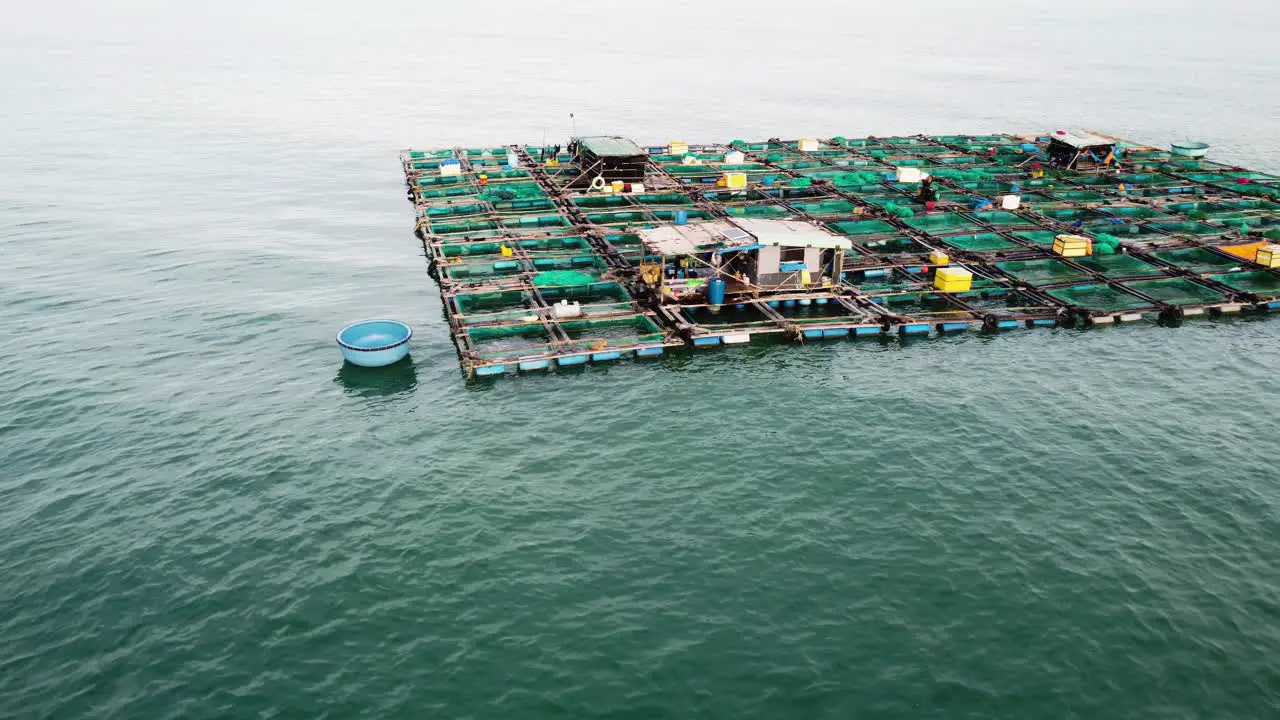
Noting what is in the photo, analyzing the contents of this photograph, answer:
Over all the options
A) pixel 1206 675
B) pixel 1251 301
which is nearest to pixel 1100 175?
pixel 1251 301

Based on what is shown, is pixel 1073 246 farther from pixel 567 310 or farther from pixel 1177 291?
pixel 567 310

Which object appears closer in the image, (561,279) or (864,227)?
(561,279)

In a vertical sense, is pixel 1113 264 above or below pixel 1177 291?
above

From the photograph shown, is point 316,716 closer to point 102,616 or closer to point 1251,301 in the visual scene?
point 102,616

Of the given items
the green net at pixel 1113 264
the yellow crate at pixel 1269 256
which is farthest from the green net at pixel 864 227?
the yellow crate at pixel 1269 256

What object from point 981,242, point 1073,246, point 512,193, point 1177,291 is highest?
point 512,193

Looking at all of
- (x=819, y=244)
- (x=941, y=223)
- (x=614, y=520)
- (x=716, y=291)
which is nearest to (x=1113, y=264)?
(x=941, y=223)

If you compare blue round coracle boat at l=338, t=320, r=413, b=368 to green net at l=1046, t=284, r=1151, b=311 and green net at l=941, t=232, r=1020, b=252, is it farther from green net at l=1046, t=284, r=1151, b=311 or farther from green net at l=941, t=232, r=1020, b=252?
green net at l=941, t=232, r=1020, b=252
